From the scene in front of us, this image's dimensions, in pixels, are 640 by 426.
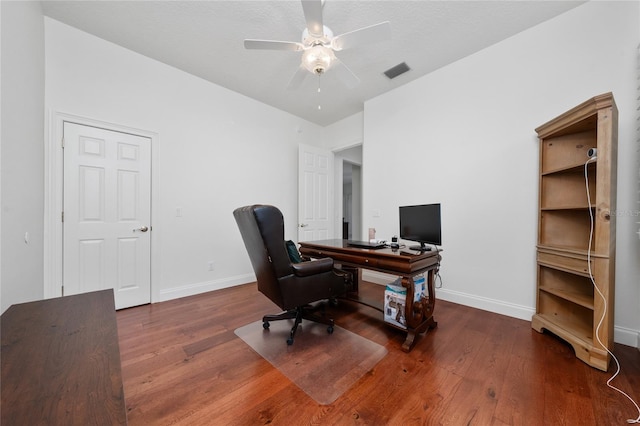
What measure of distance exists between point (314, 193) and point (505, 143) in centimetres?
272

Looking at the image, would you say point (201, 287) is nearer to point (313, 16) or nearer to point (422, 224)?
point (422, 224)

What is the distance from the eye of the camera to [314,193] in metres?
4.23

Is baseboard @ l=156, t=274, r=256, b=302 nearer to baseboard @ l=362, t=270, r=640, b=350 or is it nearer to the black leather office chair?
the black leather office chair

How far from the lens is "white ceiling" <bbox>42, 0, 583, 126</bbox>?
207cm

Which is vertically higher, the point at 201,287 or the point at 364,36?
the point at 364,36

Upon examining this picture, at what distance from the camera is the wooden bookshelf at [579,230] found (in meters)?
1.60

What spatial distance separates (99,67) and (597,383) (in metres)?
4.91

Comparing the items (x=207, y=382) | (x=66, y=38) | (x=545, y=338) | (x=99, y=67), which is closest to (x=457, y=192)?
(x=545, y=338)

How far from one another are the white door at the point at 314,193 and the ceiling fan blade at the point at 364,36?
2186mm

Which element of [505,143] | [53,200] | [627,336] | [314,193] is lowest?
[627,336]

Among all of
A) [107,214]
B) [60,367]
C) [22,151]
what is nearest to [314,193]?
[107,214]

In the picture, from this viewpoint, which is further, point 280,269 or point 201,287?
point 201,287

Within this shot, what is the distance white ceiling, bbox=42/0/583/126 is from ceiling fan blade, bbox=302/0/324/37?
41cm

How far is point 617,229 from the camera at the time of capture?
→ 192 cm
